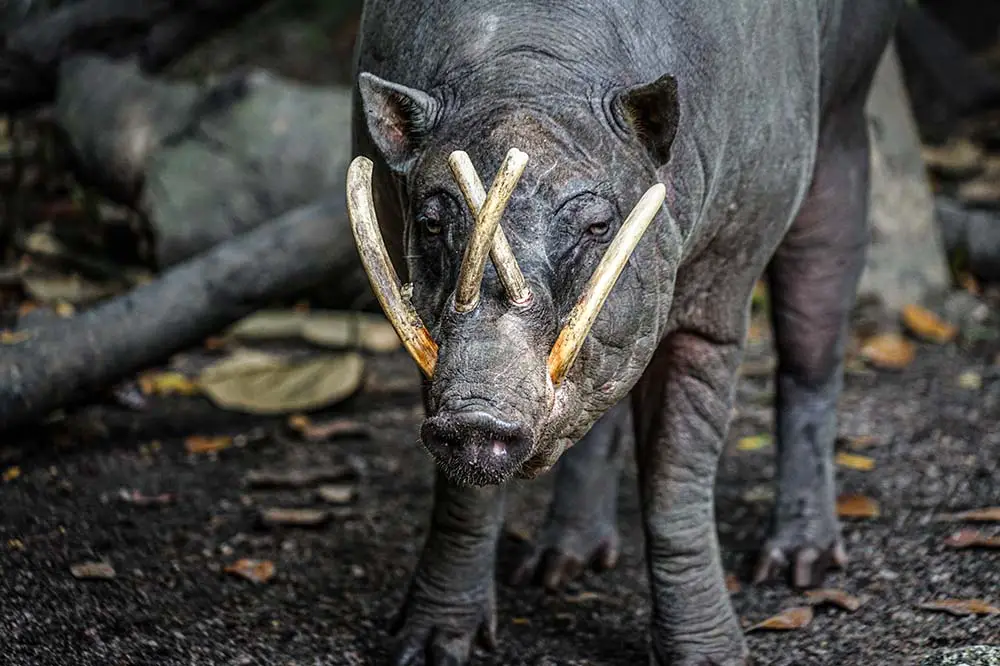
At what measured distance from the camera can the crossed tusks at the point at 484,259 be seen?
9.03ft

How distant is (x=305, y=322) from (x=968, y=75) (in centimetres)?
560

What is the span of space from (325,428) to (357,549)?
1077 millimetres

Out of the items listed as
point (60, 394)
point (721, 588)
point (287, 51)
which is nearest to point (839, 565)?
point (721, 588)

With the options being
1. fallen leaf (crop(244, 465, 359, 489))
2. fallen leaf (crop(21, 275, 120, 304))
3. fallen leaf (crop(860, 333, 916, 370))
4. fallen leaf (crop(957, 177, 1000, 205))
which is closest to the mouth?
fallen leaf (crop(244, 465, 359, 489))

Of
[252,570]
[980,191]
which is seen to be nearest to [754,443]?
[252,570]

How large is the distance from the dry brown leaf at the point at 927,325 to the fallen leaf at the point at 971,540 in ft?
7.84

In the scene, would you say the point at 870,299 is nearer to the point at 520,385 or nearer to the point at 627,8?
the point at 627,8

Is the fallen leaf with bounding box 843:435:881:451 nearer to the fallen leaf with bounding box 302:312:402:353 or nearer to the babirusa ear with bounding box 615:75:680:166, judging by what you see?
the fallen leaf with bounding box 302:312:402:353

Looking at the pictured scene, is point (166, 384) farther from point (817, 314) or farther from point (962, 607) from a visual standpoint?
point (962, 607)

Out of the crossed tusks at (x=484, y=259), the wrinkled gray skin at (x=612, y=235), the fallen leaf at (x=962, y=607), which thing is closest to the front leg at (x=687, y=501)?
the wrinkled gray skin at (x=612, y=235)

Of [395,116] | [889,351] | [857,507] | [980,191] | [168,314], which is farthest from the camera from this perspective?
[980,191]

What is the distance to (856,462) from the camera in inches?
209

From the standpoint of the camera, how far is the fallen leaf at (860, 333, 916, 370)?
645 centimetres

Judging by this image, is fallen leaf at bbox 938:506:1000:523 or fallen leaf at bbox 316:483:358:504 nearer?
fallen leaf at bbox 938:506:1000:523
